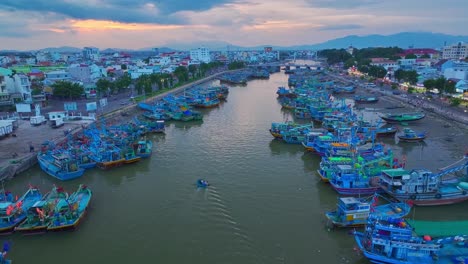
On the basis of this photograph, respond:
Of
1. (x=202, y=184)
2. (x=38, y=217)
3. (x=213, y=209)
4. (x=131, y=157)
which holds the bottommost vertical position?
(x=213, y=209)

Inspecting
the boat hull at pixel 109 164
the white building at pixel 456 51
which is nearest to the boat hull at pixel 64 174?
the boat hull at pixel 109 164

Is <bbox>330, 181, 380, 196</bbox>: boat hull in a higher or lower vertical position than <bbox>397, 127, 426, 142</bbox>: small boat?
lower

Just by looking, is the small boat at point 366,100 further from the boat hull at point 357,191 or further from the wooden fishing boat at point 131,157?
the wooden fishing boat at point 131,157

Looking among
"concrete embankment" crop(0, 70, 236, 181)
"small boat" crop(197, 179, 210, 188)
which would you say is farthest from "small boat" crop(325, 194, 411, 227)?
"concrete embankment" crop(0, 70, 236, 181)

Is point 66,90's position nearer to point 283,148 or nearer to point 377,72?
point 283,148

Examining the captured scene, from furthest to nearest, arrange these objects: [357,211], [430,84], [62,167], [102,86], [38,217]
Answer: [102,86] < [430,84] < [62,167] < [38,217] < [357,211]

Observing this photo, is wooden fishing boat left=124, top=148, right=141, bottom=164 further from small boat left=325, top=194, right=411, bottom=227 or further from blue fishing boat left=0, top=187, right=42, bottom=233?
small boat left=325, top=194, right=411, bottom=227

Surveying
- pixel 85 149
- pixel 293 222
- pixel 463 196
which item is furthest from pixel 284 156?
pixel 85 149

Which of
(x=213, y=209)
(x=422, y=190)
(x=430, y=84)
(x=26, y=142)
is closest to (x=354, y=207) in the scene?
(x=422, y=190)
